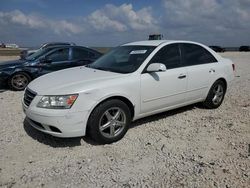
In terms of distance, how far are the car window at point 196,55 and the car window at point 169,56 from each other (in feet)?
0.72

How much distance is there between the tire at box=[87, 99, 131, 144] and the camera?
4.07 m

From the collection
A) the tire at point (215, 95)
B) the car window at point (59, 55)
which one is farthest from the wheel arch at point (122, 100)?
the car window at point (59, 55)

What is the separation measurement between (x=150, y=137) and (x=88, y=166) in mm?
1370

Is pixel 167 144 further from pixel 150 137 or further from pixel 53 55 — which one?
pixel 53 55

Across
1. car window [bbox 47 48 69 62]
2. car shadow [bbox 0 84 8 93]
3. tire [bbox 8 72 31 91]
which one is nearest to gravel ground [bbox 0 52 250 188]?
tire [bbox 8 72 31 91]

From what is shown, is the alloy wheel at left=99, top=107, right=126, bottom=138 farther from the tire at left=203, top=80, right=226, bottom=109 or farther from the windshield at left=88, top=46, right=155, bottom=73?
the tire at left=203, top=80, right=226, bottom=109

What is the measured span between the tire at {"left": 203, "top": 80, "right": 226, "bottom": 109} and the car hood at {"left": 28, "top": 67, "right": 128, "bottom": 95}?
8.21 ft

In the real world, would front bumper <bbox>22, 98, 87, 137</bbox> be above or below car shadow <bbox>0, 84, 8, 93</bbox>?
below

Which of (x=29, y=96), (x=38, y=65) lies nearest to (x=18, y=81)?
(x=38, y=65)

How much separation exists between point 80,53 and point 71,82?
5.25 metres

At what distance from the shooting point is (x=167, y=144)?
14.2ft

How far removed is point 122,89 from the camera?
4.30 meters

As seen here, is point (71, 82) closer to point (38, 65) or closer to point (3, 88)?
point (38, 65)

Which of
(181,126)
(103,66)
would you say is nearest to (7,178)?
(103,66)
